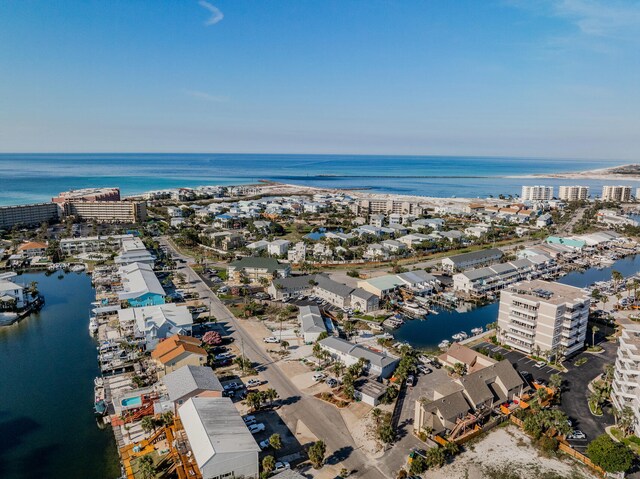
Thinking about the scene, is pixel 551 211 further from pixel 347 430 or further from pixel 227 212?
pixel 347 430

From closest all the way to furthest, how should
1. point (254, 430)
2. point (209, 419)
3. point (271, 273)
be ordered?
point (209, 419), point (254, 430), point (271, 273)

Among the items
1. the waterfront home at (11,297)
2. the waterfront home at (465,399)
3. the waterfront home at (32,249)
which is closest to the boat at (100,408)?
the waterfront home at (465,399)

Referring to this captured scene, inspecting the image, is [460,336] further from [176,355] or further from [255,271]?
[255,271]

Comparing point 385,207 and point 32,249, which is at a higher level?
point 385,207

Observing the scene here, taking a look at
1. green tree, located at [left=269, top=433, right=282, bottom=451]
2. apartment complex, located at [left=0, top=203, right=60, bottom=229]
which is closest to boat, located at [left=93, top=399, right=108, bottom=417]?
green tree, located at [left=269, top=433, right=282, bottom=451]

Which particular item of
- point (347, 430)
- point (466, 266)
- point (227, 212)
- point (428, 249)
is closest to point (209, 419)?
point (347, 430)

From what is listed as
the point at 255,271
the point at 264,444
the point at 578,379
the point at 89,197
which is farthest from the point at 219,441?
the point at 89,197

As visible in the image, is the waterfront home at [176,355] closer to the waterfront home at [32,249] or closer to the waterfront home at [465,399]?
the waterfront home at [465,399]
